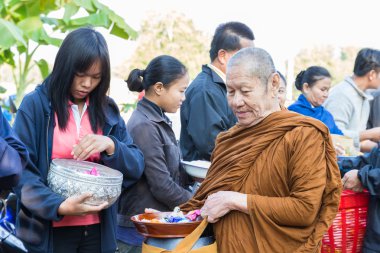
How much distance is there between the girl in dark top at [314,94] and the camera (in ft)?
18.7

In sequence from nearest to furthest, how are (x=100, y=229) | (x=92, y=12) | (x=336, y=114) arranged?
(x=100, y=229) → (x=336, y=114) → (x=92, y=12)

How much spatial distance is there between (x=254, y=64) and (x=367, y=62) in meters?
3.78

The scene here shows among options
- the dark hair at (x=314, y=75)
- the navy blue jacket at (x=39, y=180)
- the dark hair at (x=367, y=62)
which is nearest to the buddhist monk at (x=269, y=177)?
the navy blue jacket at (x=39, y=180)

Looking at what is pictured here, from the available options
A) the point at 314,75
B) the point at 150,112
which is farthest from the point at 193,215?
the point at 314,75

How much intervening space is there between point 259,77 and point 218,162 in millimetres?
463

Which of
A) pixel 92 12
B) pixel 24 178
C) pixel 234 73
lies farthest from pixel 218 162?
pixel 92 12

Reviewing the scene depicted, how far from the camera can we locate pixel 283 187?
274 centimetres

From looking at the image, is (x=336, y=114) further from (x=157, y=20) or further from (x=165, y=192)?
(x=157, y=20)

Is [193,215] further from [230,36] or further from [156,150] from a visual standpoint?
[230,36]

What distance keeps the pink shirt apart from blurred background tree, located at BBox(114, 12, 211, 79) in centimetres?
2522

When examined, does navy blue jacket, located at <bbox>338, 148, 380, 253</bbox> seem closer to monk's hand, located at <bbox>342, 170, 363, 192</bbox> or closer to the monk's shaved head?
monk's hand, located at <bbox>342, 170, 363, 192</bbox>

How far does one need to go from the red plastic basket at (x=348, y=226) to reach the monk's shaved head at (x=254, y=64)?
1155 millimetres

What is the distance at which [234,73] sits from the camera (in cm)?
282

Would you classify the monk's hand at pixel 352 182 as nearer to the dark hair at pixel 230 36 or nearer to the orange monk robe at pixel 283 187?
the orange monk robe at pixel 283 187
